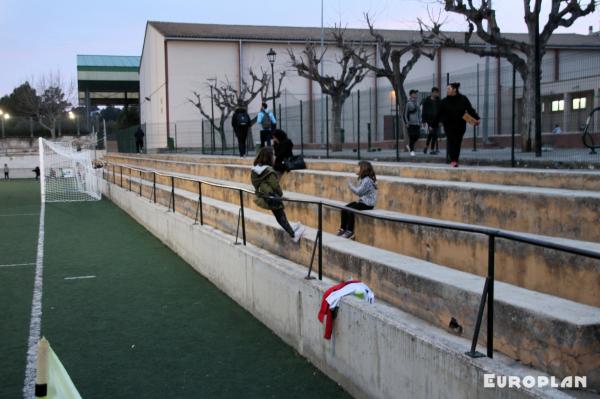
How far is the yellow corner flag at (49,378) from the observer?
9.62 ft

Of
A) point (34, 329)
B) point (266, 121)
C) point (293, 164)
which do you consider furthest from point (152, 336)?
point (266, 121)

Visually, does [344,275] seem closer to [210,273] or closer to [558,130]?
[210,273]

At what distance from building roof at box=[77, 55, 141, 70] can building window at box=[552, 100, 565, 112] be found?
4994 cm

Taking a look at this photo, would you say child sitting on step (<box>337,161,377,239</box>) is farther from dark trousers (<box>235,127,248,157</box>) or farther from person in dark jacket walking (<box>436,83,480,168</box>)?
dark trousers (<box>235,127,248,157</box>)

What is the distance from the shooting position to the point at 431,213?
24.8 ft

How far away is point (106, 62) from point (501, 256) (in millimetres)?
59439

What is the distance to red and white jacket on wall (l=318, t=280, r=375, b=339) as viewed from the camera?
537cm

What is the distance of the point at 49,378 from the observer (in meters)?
3.04

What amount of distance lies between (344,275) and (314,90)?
34.8m

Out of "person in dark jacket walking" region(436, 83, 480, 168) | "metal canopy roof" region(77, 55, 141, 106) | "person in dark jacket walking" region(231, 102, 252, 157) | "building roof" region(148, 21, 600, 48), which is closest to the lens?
"person in dark jacket walking" region(436, 83, 480, 168)

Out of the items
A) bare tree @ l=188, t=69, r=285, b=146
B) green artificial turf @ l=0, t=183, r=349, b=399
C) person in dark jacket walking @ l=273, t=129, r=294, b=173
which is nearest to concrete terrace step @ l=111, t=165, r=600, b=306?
green artificial turf @ l=0, t=183, r=349, b=399

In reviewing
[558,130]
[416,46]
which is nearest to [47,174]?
[416,46]

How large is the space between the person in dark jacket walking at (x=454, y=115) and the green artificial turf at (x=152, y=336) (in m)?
4.47

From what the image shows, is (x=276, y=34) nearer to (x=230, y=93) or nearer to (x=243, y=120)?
(x=230, y=93)
